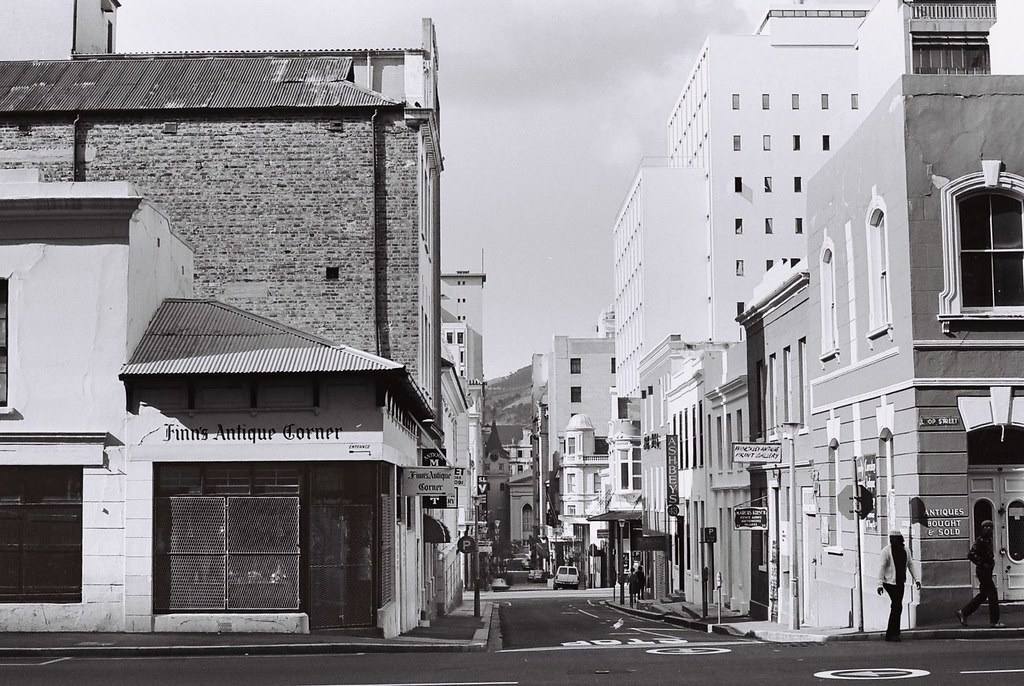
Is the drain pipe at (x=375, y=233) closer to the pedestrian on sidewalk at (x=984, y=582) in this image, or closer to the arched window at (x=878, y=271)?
the arched window at (x=878, y=271)

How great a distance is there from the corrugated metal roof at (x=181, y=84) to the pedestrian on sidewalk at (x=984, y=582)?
786 inches

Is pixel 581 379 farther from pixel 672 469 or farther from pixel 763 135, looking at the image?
pixel 672 469

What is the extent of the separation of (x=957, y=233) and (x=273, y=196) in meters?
18.5

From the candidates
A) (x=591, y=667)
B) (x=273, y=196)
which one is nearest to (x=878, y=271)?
(x=591, y=667)

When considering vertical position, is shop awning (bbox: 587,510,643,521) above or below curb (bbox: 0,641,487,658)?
above

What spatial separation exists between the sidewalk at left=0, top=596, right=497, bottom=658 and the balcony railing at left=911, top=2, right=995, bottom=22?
43.6 ft

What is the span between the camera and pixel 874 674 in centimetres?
1391

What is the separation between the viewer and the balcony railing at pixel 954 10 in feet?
78.8

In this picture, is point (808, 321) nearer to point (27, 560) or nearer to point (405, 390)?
point (405, 390)

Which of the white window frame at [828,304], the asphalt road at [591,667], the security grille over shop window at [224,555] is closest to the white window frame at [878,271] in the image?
the white window frame at [828,304]

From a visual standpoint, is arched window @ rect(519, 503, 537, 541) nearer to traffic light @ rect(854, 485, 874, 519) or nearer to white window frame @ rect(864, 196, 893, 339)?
white window frame @ rect(864, 196, 893, 339)

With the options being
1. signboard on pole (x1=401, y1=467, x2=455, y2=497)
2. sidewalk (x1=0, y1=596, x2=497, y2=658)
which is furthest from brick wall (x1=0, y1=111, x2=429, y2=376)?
sidewalk (x1=0, y1=596, x2=497, y2=658)

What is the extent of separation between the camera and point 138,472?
69.5 feet

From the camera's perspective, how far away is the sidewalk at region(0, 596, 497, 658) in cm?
1797
